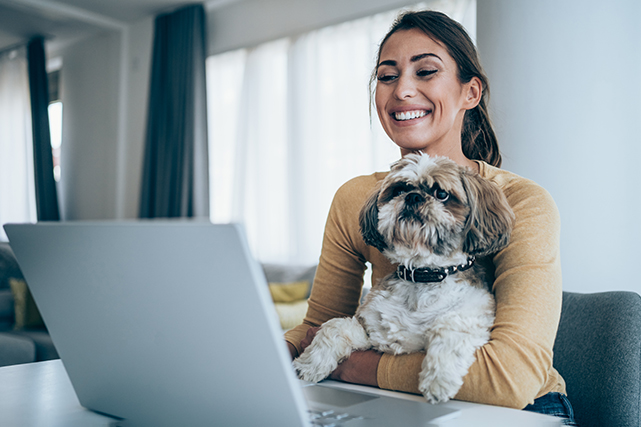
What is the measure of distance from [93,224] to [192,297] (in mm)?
145

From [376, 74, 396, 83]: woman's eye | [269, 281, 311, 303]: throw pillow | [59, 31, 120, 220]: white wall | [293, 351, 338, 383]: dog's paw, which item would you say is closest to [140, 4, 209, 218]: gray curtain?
[59, 31, 120, 220]: white wall

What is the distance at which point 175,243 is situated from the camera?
51cm

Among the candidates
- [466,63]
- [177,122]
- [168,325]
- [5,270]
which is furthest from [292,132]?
[168,325]

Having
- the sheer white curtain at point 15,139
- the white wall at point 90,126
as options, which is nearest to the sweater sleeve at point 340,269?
the white wall at point 90,126

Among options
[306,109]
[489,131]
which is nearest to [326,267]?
[489,131]

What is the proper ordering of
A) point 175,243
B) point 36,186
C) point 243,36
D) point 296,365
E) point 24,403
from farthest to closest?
point 36,186
point 243,36
point 296,365
point 24,403
point 175,243

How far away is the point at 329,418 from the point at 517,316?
1.29 feet

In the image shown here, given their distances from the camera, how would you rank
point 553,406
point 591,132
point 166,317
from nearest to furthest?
point 166,317 → point 553,406 → point 591,132

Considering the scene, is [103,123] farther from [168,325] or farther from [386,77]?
[168,325]

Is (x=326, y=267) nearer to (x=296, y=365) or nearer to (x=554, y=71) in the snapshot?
(x=296, y=365)

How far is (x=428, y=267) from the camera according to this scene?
A: 0.98m

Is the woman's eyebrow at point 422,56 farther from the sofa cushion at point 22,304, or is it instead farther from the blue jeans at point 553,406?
the sofa cushion at point 22,304

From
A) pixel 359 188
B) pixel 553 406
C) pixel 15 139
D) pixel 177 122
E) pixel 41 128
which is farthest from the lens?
pixel 41 128

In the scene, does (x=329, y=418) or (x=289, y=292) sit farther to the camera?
(x=289, y=292)
